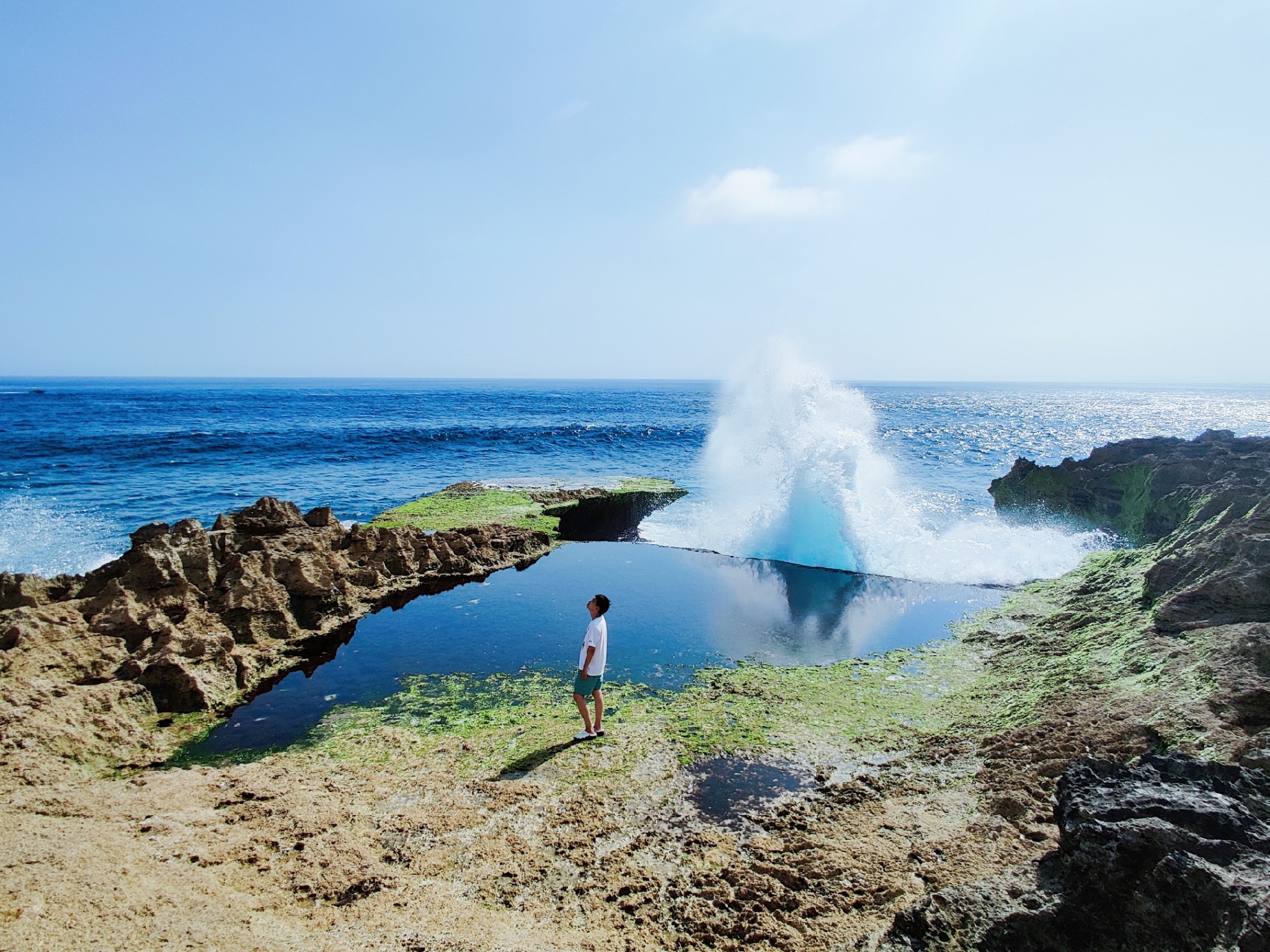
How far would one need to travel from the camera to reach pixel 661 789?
6.19 metres

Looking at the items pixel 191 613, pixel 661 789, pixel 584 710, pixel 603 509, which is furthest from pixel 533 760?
pixel 603 509

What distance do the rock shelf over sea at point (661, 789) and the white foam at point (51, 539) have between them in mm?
6949

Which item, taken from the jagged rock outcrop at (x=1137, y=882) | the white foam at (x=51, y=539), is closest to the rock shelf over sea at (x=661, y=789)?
the jagged rock outcrop at (x=1137, y=882)

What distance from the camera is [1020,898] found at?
384 cm

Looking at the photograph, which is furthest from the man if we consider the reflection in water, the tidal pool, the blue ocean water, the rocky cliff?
the blue ocean water

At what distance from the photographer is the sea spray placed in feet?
49.3

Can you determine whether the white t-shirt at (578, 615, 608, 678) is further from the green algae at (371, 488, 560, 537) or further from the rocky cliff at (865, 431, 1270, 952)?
the green algae at (371, 488, 560, 537)

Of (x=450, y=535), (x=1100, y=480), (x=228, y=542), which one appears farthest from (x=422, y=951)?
(x=1100, y=480)

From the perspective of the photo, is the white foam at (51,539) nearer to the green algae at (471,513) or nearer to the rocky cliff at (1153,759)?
the green algae at (471,513)

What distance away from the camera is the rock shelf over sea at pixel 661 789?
3873mm

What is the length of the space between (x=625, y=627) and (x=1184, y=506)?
38.7 ft

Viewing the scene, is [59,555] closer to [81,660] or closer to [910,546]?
[81,660]

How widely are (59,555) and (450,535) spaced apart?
9.98 metres

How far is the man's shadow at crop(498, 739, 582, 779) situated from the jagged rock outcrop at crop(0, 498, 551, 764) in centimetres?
373
